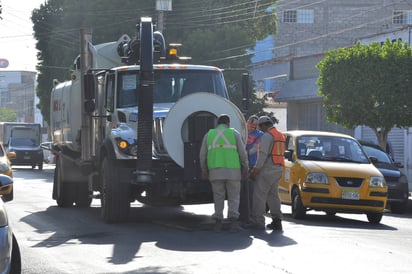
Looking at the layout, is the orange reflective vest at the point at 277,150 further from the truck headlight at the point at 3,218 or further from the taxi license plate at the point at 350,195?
the truck headlight at the point at 3,218

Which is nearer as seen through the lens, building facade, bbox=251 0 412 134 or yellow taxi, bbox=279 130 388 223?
yellow taxi, bbox=279 130 388 223

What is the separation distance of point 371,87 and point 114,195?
64.5 ft

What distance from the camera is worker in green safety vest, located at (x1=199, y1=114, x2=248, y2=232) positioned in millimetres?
13438

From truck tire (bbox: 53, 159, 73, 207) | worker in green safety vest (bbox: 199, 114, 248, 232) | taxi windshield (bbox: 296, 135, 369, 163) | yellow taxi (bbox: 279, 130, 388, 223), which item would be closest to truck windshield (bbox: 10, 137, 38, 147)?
truck tire (bbox: 53, 159, 73, 207)

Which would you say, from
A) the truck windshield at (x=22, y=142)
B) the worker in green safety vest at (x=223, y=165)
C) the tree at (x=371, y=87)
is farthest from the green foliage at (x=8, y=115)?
the worker in green safety vest at (x=223, y=165)

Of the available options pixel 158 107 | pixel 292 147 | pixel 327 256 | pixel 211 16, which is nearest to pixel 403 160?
pixel 211 16

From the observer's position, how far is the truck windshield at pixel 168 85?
15469 mm

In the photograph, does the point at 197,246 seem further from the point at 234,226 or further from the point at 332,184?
the point at 332,184

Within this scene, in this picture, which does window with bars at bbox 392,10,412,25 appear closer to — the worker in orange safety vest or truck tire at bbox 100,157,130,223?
the worker in orange safety vest

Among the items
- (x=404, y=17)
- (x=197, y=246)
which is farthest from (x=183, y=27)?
(x=197, y=246)

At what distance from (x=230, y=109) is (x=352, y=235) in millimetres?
2723

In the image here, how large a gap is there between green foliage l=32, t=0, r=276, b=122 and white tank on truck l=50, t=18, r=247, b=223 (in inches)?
1068

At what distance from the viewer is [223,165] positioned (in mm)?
13430

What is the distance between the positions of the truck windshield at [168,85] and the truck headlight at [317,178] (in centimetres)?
219
